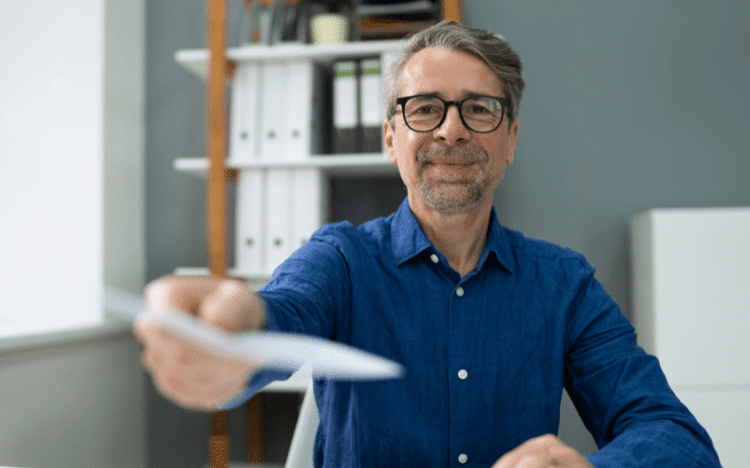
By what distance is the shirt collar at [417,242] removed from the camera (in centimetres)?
91

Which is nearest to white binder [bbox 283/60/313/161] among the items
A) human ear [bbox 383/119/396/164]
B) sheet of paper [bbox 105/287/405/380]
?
human ear [bbox 383/119/396/164]

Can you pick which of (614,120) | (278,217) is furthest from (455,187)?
(614,120)

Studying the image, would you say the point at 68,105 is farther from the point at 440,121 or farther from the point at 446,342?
the point at 446,342

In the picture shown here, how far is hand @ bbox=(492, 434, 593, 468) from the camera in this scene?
1.80 feet

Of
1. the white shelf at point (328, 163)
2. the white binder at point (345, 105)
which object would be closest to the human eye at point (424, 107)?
the white shelf at point (328, 163)

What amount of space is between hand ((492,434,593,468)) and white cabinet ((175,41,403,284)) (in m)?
1.29

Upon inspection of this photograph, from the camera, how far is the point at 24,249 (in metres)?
1.86

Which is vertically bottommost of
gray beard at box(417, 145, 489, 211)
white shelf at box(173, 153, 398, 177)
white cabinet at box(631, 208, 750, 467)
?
white cabinet at box(631, 208, 750, 467)

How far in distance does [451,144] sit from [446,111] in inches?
2.4

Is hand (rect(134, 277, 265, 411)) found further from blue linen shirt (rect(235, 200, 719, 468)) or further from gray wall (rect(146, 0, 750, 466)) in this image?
gray wall (rect(146, 0, 750, 466))

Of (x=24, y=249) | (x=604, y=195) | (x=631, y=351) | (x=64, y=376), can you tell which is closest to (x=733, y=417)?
(x=604, y=195)

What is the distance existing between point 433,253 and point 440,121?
0.24m

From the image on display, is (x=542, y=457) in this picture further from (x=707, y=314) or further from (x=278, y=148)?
(x=278, y=148)

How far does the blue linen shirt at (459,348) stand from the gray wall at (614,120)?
1214 mm
